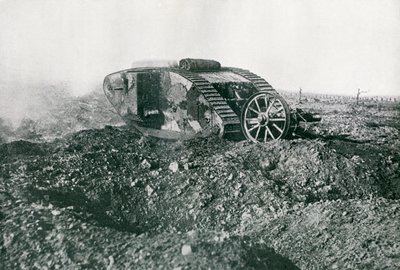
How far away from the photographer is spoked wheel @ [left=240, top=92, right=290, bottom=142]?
27.8 feet

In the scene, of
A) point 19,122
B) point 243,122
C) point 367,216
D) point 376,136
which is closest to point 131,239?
point 367,216

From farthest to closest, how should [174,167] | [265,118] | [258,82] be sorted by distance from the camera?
[258,82] → [265,118] → [174,167]

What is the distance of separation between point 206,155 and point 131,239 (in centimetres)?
321

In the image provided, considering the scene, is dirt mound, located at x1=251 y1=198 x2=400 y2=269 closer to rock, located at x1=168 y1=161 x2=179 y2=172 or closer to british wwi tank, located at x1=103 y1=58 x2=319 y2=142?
rock, located at x1=168 y1=161 x2=179 y2=172

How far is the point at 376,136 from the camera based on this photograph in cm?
1149

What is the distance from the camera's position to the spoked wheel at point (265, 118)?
8484 mm

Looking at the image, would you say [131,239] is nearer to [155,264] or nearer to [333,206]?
[155,264]

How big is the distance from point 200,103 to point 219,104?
1.66 feet

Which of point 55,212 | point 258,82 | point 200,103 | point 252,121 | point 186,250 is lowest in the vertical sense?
point 55,212

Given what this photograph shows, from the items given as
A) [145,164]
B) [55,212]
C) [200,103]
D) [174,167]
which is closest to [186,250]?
[55,212]

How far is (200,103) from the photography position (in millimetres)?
9312

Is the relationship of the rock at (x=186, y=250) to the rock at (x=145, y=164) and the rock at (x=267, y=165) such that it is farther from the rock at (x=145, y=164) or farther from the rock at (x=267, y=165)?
the rock at (x=267, y=165)

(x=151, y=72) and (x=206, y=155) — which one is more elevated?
(x=151, y=72)

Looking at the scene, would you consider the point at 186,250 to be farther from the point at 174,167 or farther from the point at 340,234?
the point at 174,167
